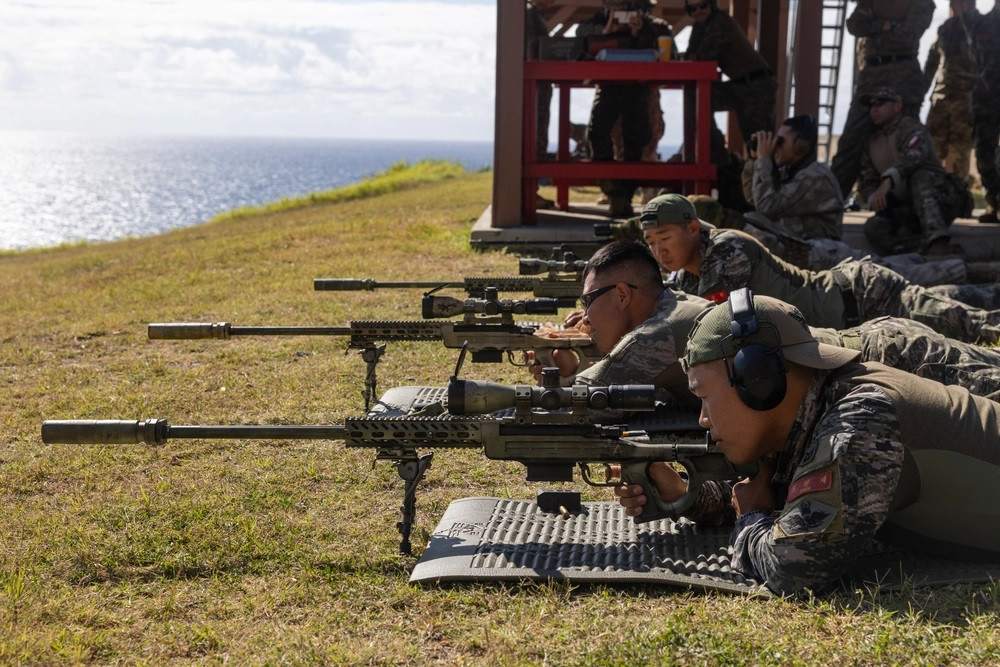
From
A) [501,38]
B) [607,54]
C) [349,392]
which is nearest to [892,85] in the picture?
[607,54]

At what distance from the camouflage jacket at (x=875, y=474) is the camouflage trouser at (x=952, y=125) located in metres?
11.4

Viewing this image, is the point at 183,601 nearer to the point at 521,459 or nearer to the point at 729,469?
the point at 521,459

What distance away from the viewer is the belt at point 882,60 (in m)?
13.1

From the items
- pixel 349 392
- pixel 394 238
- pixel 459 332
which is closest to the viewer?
pixel 459 332

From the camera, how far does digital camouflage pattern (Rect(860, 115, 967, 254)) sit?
1072cm

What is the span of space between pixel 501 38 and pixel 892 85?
4.90m

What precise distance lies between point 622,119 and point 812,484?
36.8 feet

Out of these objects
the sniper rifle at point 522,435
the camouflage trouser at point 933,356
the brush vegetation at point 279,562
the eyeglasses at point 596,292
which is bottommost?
the brush vegetation at point 279,562

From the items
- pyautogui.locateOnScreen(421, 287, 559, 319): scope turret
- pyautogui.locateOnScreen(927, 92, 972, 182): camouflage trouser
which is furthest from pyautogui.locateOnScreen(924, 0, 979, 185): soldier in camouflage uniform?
pyautogui.locateOnScreen(421, 287, 559, 319): scope turret

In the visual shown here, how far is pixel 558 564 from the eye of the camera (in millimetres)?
4055

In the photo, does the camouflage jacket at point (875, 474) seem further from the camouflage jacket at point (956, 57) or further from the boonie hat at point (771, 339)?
the camouflage jacket at point (956, 57)

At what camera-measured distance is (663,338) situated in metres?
5.05

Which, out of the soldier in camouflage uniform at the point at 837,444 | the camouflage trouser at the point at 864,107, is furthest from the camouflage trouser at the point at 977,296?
the camouflage trouser at the point at 864,107

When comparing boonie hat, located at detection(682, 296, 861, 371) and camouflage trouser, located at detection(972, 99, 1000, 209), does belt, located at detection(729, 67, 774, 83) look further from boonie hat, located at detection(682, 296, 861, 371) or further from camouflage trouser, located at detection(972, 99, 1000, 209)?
boonie hat, located at detection(682, 296, 861, 371)
